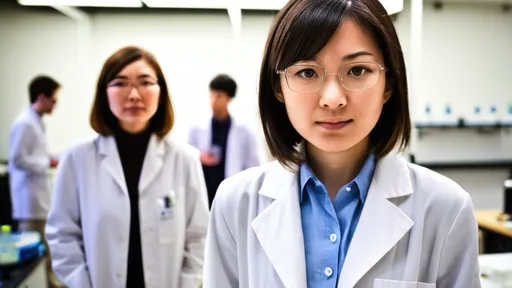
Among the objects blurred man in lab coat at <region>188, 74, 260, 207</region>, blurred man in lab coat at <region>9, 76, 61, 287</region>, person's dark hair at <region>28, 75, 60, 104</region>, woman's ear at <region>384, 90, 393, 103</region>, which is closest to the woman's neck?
woman's ear at <region>384, 90, 393, 103</region>

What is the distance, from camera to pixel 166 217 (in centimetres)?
158

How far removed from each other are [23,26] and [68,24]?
1.43 ft

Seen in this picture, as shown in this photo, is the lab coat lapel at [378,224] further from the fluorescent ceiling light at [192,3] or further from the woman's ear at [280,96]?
the fluorescent ceiling light at [192,3]

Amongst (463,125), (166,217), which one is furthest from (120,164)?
(463,125)

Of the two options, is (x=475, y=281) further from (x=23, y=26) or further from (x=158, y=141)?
(x=23, y=26)

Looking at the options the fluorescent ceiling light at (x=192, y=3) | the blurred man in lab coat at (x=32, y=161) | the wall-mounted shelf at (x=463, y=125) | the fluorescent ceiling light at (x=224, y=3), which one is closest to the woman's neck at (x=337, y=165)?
the fluorescent ceiling light at (x=224, y=3)

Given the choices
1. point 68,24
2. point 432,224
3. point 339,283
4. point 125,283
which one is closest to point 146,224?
point 125,283

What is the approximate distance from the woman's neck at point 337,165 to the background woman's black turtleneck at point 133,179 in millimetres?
883

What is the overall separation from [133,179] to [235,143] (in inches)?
63.7

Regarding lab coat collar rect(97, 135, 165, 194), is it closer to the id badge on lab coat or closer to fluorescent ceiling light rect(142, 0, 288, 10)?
the id badge on lab coat

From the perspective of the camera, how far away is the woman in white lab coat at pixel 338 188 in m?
0.75

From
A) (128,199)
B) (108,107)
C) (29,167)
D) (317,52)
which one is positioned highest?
(317,52)

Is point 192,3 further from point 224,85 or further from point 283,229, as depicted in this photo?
point 283,229

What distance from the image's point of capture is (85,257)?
156cm
